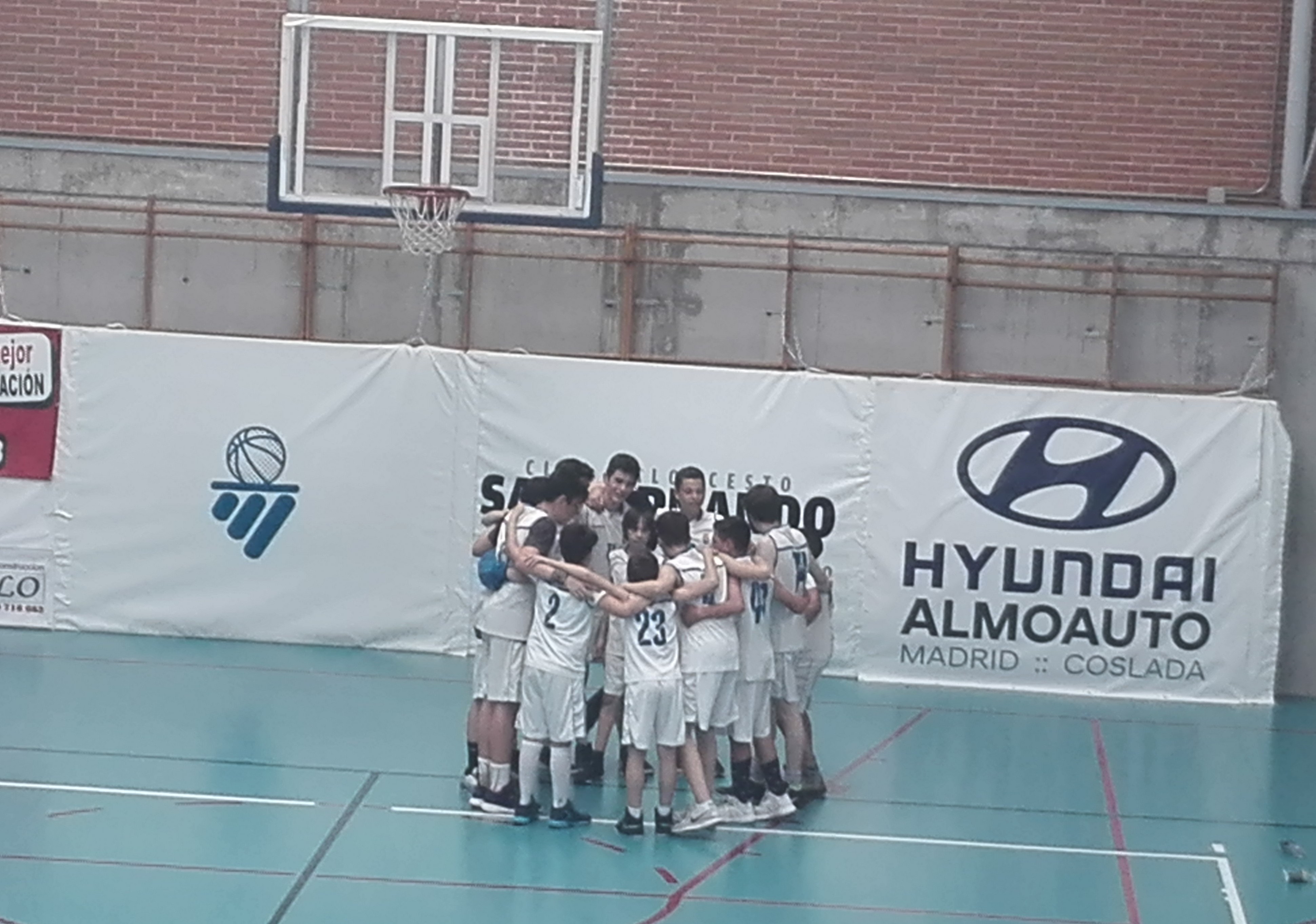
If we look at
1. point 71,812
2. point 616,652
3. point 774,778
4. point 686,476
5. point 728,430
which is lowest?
point 71,812

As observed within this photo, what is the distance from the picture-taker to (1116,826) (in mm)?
10969

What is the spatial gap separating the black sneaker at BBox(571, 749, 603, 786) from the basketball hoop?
15.0 feet

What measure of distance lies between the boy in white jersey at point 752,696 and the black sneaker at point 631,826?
0.56 metres

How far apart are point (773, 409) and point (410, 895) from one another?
7.35 m

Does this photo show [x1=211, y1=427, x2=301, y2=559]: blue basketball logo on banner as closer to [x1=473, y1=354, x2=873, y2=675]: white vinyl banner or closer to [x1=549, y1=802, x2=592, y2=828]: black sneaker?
[x1=473, y1=354, x2=873, y2=675]: white vinyl banner

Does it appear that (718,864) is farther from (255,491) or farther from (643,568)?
(255,491)

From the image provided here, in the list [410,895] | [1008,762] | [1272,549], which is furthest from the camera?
[1272,549]

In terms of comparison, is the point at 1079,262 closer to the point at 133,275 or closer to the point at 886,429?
the point at 886,429

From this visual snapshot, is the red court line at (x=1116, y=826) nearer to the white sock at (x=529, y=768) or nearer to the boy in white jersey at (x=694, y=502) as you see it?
the boy in white jersey at (x=694, y=502)

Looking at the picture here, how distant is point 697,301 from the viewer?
1616 cm

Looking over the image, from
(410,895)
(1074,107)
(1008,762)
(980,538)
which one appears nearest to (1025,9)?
(1074,107)

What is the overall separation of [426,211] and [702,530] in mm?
4081

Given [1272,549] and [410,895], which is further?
[1272,549]

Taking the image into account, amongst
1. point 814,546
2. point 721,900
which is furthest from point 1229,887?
point 814,546
